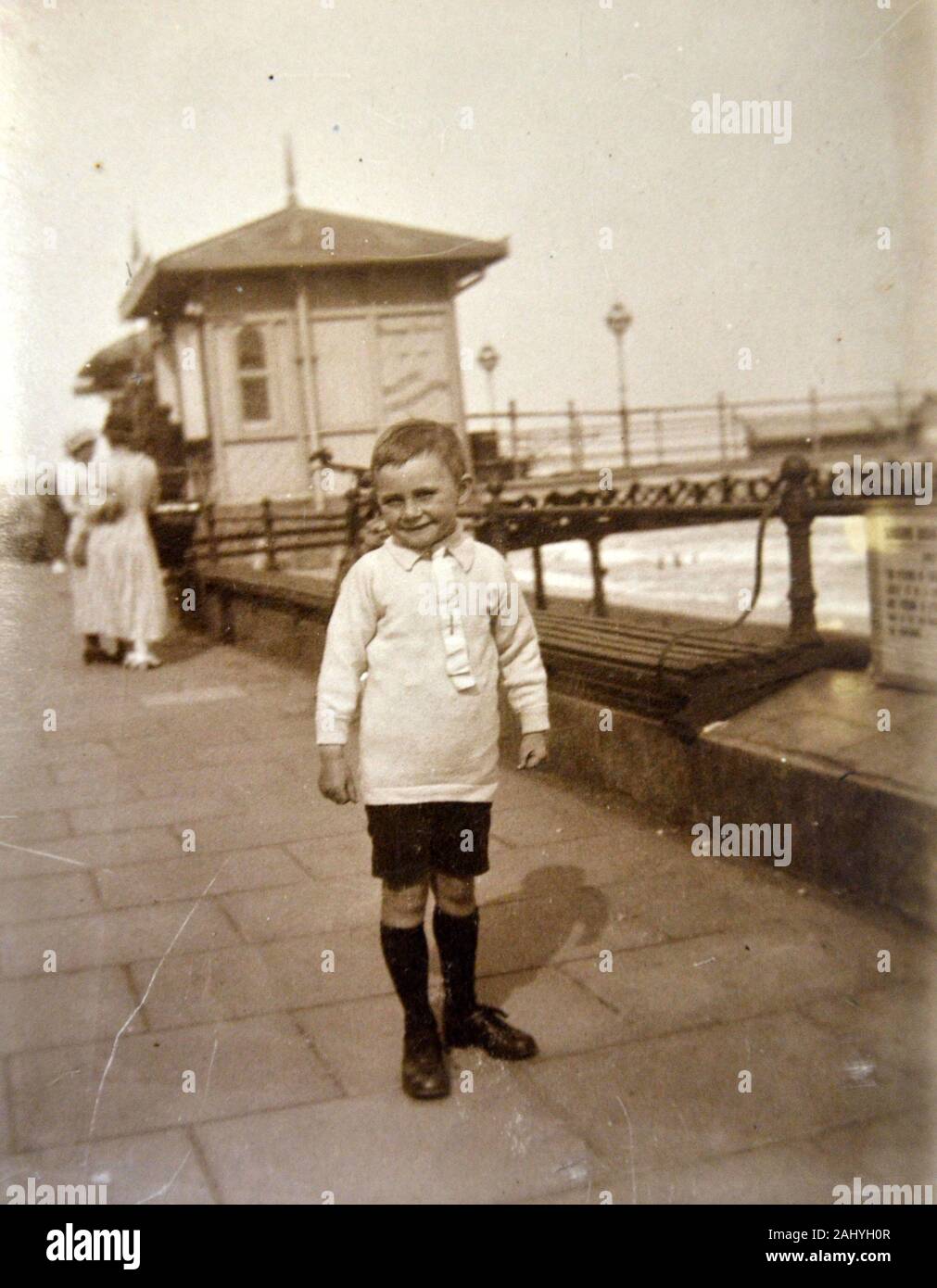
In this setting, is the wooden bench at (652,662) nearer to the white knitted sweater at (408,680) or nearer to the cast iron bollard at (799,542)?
the cast iron bollard at (799,542)

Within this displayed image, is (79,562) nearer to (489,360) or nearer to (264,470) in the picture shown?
(264,470)

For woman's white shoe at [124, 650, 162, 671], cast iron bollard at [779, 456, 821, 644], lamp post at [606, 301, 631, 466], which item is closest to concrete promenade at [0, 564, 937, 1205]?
woman's white shoe at [124, 650, 162, 671]

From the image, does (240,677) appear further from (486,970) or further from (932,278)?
(932,278)

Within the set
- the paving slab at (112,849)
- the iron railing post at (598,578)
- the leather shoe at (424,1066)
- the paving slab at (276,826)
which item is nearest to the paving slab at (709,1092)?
the leather shoe at (424,1066)

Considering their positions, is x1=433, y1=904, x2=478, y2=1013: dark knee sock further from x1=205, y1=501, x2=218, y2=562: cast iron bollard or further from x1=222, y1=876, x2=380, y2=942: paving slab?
x1=205, y1=501, x2=218, y2=562: cast iron bollard

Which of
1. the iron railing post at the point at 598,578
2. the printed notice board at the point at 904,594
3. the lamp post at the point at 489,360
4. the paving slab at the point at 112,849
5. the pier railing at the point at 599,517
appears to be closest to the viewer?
the paving slab at the point at 112,849

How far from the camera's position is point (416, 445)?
8.46 ft

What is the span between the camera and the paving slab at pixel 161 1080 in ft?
8.25

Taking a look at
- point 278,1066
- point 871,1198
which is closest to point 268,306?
point 278,1066

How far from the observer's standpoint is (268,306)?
389 cm

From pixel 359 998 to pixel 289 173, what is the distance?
1965 mm

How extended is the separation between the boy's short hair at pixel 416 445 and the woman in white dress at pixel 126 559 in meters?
1.73

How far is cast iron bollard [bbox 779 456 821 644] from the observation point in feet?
13.4
